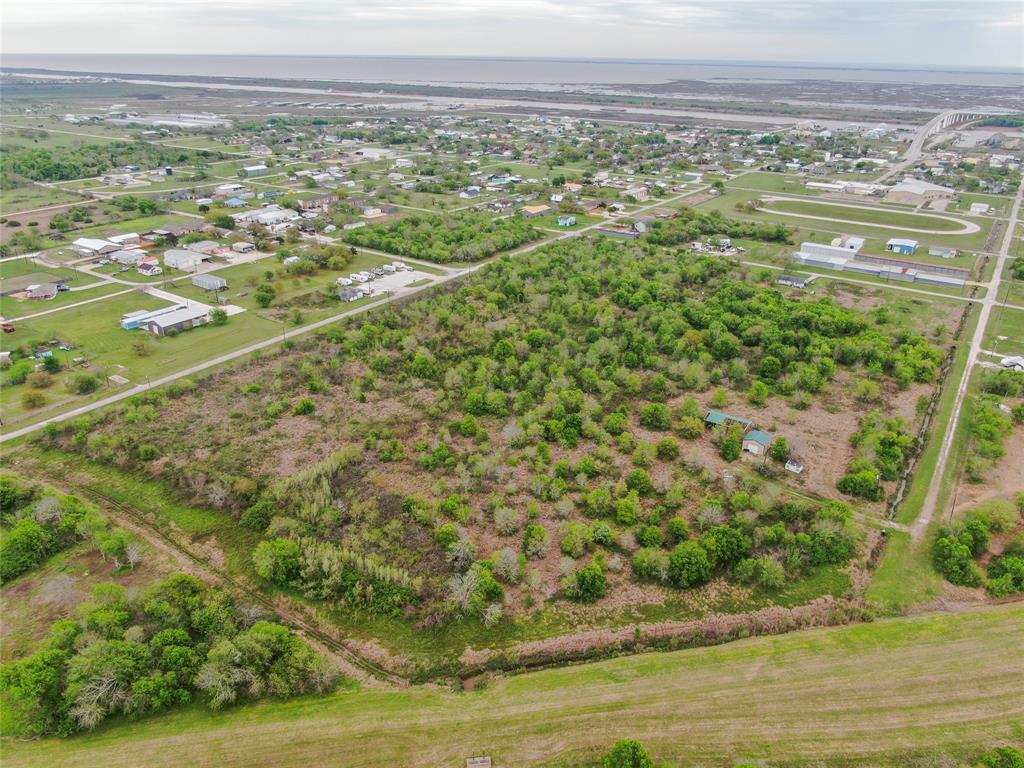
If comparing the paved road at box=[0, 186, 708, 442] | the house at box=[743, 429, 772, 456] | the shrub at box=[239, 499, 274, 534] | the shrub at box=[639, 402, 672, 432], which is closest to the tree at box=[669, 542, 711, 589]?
the house at box=[743, 429, 772, 456]

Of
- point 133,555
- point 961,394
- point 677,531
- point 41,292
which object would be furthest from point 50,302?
point 961,394

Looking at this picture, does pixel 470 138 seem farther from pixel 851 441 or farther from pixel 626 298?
pixel 851 441

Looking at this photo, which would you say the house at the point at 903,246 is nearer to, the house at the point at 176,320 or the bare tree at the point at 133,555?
the house at the point at 176,320

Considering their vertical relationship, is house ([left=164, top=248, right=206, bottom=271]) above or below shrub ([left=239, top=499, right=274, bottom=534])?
above

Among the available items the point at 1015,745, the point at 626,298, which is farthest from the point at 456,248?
the point at 1015,745

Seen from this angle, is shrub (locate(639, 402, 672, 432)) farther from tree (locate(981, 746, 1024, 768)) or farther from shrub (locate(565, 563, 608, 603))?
tree (locate(981, 746, 1024, 768))
